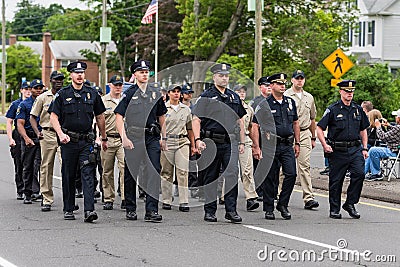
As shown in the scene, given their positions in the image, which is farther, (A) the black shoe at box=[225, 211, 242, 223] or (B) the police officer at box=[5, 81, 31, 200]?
(B) the police officer at box=[5, 81, 31, 200]

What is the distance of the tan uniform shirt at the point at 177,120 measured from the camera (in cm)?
→ 1375

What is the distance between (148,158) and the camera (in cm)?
1188

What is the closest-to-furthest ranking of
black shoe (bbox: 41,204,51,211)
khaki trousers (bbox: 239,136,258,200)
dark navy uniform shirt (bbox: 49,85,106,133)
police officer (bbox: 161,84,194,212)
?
dark navy uniform shirt (bbox: 49,85,106,133) → black shoe (bbox: 41,204,51,211) → khaki trousers (bbox: 239,136,258,200) → police officer (bbox: 161,84,194,212)

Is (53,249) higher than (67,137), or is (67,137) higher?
(67,137)

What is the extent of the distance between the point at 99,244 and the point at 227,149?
9.08 ft

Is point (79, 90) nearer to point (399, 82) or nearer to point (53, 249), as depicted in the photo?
point (53, 249)

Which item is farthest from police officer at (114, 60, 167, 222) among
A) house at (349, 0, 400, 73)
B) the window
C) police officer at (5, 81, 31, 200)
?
the window

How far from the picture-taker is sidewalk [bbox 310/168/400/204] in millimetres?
14766

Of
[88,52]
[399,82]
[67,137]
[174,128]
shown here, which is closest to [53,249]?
[67,137]

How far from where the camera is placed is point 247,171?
44.8 feet

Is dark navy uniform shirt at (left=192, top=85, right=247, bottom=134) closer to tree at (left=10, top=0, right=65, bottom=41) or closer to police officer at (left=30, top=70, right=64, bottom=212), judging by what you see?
police officer at (left=30, top=70, right=64, bottom=212)

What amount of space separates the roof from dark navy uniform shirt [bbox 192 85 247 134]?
4560 centimetres

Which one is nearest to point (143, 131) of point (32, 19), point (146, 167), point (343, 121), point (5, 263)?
point (146, 167)

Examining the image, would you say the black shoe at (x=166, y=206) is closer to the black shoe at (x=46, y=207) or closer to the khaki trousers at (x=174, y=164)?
the khaki trousers at (x=174, y=164)
